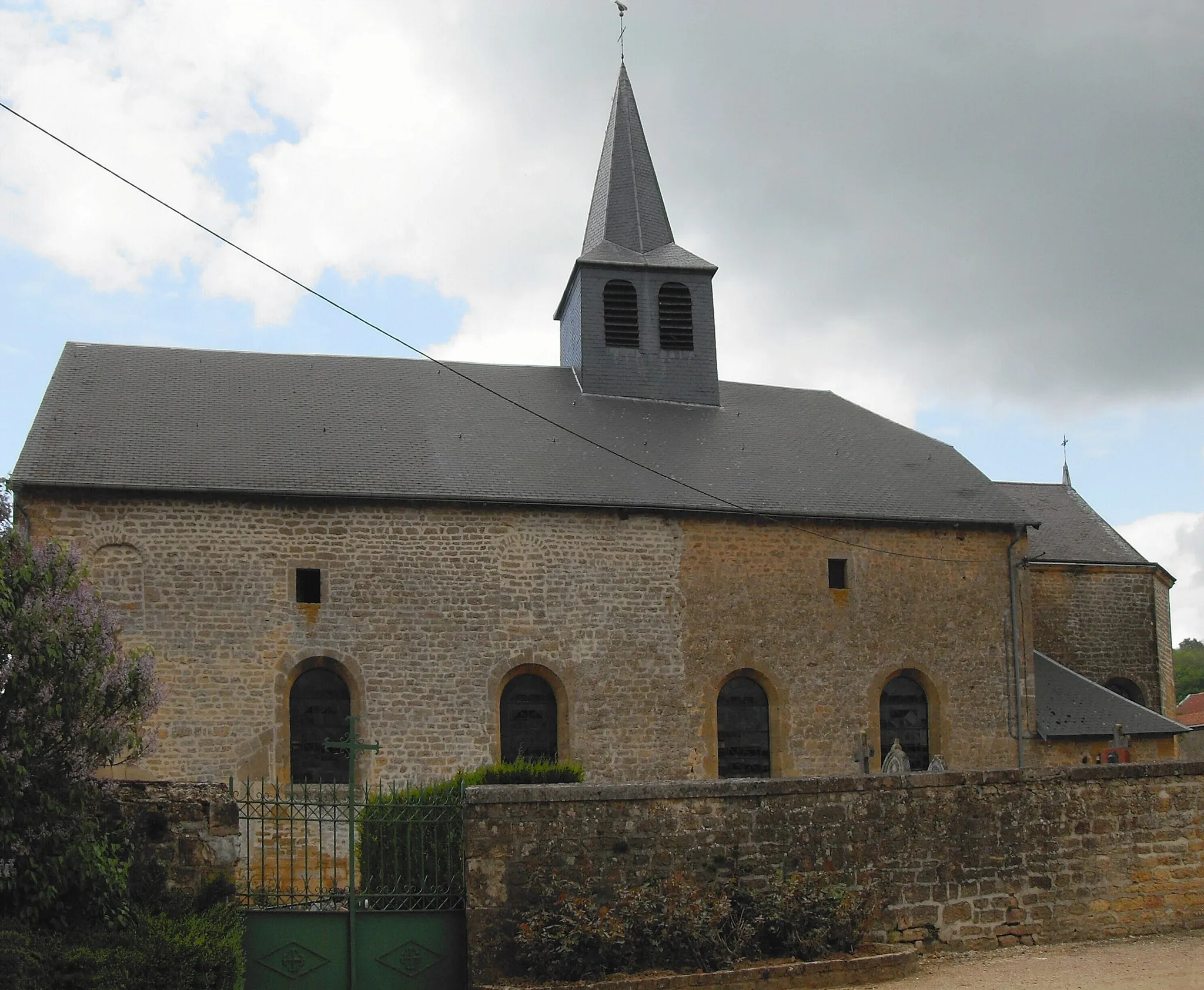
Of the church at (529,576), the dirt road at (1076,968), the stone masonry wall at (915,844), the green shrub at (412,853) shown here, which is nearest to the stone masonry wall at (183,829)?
the green shrub at (412,853)

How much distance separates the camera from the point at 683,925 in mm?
9453

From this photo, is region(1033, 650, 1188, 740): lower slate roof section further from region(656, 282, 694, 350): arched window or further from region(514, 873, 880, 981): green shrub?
region(514, 873, 880, 981): green shrub

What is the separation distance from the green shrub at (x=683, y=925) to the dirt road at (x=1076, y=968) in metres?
0.63

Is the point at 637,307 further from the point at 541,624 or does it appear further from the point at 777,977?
the point at 777,977

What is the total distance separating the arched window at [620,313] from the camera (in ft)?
73.3

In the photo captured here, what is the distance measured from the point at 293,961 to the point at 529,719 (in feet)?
26.0

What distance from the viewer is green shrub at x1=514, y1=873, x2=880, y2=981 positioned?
9203 millimetres

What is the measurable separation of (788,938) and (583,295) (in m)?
14.6

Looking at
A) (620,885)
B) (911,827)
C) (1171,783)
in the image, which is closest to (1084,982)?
(911,827)

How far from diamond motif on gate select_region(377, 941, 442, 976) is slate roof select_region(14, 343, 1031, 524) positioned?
834 cm

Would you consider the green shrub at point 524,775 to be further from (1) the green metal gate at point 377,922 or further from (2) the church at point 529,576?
(2) the church at point 529,576

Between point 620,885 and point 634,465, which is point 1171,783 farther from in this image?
point 634,465

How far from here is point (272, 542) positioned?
16734 millimetres

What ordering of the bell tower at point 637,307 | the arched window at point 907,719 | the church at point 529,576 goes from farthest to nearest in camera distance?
the bell tower at point 637,307 < the arched window at point 907,719 < the church at point 529,576
